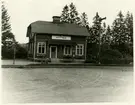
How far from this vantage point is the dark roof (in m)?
29.8

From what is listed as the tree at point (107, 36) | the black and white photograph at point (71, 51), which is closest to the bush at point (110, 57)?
the black and white photograph at point (71, 51)

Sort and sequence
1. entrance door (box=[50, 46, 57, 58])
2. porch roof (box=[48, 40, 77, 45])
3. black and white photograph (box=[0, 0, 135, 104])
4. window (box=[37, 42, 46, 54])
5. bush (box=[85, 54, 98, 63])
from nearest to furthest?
black and white photograph (box=[0, 0, 135, 104]) → porch roof (box=[48, 40, 77, 45]) → window (box=[37, 42, 46, 54]) → bush (box=[85, 54, 98, 63]) → entrance door (box=[50, 46, 57, 58])

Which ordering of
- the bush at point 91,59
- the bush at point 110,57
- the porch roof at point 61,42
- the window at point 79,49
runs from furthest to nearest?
the window at point 79,49 → the bush at point 91,59 → the porch roof at point 61,42 → the bush at point 110,57

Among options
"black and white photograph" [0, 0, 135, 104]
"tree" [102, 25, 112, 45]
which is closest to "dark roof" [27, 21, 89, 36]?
"black and white photograph" [0, 0, 135, 104]

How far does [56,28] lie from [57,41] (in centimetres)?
205

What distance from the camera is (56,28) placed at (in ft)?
101

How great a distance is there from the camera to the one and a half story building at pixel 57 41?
29.5 m

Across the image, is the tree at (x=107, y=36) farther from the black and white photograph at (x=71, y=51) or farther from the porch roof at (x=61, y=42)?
the porch roof at (x=61, y=42)

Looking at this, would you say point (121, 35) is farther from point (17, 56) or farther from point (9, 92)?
point (9, 92)

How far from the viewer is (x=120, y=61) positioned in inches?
1095

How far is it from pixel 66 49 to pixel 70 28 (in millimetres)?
2998

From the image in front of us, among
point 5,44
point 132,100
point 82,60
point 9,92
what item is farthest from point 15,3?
point 5,44

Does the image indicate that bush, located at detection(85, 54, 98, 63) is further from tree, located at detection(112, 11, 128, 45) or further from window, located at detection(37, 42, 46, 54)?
tree, located at detection(112, 11, 128, 45)

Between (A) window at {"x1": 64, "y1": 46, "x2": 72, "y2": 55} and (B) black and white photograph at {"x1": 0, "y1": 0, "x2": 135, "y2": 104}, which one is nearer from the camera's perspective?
(B) black and white photograph at {"x1": 0, "y1": 0, "x2": 135, "y2": 104}
